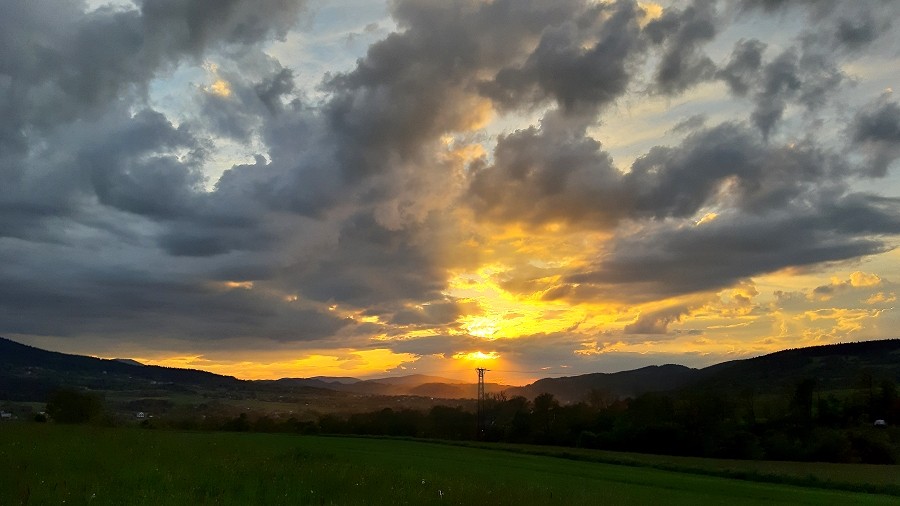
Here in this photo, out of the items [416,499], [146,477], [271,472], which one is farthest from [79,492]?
[416,499]

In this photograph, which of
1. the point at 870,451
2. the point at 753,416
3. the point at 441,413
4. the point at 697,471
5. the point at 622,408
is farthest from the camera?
the point at 441,413

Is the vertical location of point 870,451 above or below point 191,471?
below

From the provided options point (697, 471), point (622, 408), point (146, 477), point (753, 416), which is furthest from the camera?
point (622, 408)

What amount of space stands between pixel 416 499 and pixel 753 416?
9997 cm

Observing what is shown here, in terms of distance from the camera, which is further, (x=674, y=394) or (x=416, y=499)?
(x=674, y=394)

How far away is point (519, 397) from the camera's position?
137 metres

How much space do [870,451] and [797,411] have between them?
16.4m

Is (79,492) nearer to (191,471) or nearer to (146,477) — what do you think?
(146,477)

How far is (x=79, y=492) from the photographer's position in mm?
15227

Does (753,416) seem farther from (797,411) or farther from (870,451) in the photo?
(870,451)

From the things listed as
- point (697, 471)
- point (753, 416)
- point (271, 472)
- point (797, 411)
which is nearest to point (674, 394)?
point (753, 416)

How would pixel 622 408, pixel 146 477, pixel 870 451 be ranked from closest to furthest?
pixel 146 477 → pixel 870 451 → pixel 622 408

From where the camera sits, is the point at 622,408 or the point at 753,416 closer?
the point at 753,416

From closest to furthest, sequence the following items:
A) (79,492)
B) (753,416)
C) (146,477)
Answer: (79,492), (146,477), (753,416)
